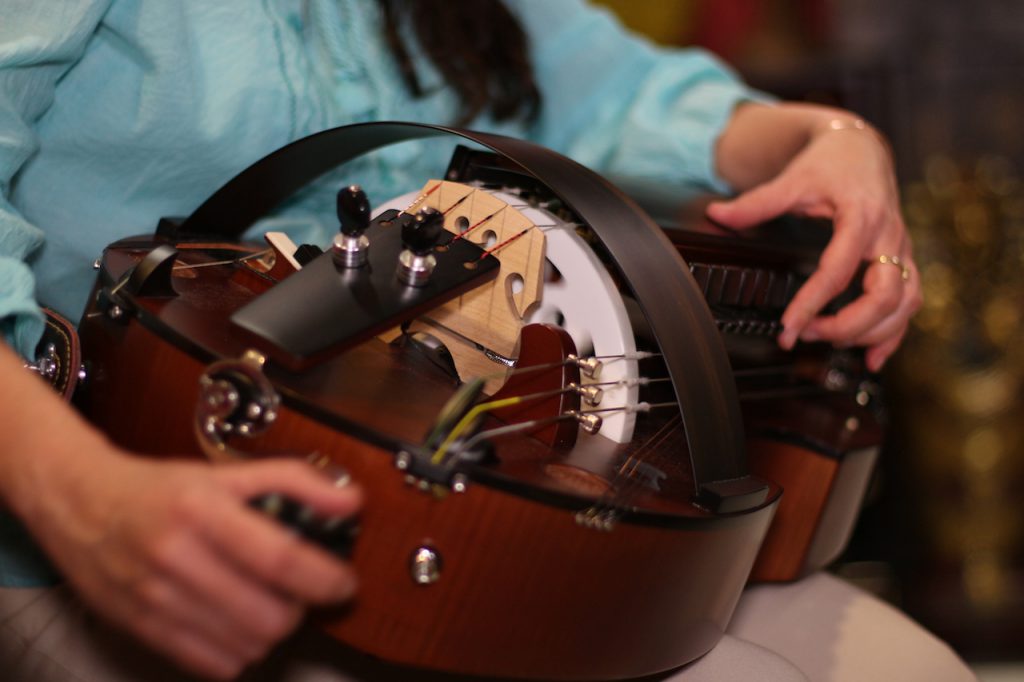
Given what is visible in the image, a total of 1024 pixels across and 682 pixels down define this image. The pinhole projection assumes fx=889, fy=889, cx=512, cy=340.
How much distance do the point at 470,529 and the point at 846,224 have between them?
50 centimetres

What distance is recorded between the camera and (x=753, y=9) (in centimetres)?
Answer: 152

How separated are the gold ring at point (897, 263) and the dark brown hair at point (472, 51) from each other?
38 cm

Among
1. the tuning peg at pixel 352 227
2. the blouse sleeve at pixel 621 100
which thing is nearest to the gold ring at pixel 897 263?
the blouse sleeve at pixel 621 100

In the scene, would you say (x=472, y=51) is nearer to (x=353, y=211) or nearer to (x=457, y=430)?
(x=353, y=211)

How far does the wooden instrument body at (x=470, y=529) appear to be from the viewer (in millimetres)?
391

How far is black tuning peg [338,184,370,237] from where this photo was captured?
1.51 feet

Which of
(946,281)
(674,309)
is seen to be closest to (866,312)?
(674,309)

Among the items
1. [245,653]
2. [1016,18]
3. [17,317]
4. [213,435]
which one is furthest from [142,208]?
[1016,18]

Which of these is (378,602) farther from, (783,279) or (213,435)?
(783,279)

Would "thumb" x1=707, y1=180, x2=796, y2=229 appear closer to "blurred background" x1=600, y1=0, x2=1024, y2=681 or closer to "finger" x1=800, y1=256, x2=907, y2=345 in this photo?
"finger" x1=800, y1=256, x2=907, y2=345

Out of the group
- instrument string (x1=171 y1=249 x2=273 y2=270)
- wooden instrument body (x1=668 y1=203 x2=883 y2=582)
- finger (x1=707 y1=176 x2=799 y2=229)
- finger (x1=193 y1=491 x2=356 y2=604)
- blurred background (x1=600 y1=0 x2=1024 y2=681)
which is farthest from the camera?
blurred background (x1=600 y1=0 x2=1024 y2=681)

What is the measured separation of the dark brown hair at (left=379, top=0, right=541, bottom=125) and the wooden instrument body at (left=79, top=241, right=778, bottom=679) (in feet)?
1.40

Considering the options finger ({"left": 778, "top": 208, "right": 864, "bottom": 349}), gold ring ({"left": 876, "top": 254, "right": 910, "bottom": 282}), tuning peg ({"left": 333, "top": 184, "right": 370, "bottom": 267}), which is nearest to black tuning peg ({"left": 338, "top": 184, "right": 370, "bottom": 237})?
tuning peg ({"left": 333, "top": 184, "right": 370, "bottom": 267})

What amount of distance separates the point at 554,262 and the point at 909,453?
1.08 metres
